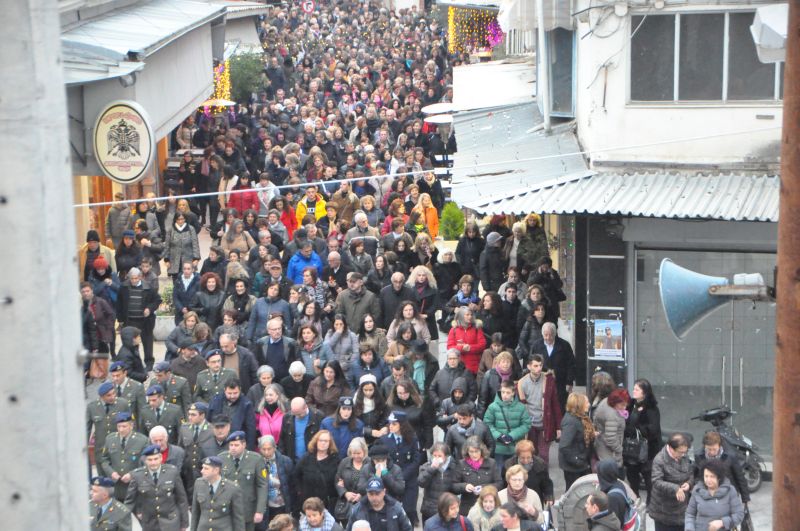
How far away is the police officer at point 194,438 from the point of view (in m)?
13.3

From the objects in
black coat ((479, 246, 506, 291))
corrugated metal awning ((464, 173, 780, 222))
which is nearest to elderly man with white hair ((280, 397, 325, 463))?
corrugated metal awning ((464, 173, 780, 222))

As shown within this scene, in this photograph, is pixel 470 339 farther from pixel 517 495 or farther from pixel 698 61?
pixel 517 495

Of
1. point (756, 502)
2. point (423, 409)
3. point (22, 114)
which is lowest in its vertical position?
point (756, 502)

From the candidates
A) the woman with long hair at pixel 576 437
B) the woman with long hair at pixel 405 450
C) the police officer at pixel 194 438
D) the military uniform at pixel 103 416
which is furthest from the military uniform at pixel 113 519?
the woman with long hair at pixel 576 437

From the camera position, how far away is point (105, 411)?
45.5 feet

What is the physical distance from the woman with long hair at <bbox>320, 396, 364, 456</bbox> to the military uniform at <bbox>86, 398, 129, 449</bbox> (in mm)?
2009

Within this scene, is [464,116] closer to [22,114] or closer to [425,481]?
[425,481]

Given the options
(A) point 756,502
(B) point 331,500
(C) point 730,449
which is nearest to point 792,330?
(C) point 730,449

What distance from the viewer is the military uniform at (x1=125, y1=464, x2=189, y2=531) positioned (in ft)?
40.3

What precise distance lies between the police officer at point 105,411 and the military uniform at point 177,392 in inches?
30.5

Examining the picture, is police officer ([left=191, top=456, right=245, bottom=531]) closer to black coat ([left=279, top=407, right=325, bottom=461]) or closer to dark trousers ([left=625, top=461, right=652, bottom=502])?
black coat ([left=279, top=407, right=325, bottom=461])

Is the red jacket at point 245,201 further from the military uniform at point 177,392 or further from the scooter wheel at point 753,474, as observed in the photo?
the scooter wheel at point 753,474

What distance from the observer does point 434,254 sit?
20062 millimetres

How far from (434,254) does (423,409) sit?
6.16 metres
